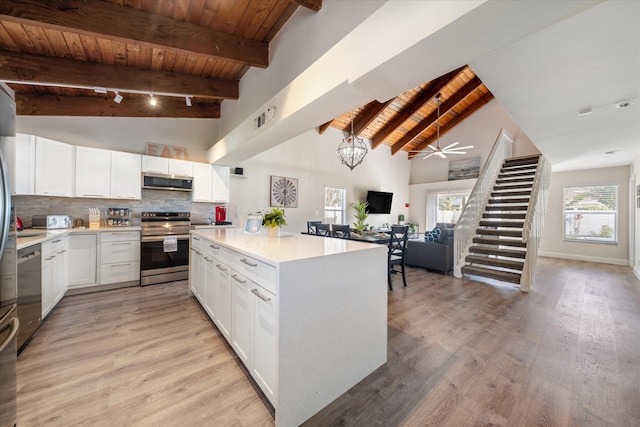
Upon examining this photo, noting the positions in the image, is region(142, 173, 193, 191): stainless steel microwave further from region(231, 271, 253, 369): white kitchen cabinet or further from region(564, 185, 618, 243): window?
region(564, 185, 618, 243): window

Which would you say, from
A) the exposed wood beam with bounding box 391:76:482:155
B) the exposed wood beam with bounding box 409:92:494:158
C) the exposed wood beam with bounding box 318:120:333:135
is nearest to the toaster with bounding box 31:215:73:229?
the exposed wood beam with bounding box 318:120:333:135

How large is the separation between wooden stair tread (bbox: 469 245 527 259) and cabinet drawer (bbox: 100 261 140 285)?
19.5 feet

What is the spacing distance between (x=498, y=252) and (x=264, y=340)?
4768 millimetres

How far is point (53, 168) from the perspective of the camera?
3.38m

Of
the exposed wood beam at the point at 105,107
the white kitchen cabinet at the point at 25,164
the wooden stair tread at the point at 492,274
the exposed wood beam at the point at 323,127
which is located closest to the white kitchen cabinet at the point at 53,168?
the white kitchen cabinet at the point at 25,164

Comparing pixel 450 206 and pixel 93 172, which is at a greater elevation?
pixel 93 172

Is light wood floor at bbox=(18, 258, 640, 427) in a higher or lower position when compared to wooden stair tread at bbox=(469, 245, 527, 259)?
lower

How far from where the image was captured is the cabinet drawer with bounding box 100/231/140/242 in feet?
11.8

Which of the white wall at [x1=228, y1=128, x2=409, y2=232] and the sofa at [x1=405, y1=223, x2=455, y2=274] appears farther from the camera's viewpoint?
the white wall at [x1=228, y1=128, x2=409, y2=232]

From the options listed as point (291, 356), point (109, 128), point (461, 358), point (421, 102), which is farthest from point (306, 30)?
point (421, 102)

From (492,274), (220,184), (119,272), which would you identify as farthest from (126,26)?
(492,274)

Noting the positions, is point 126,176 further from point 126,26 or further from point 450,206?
point 450,206

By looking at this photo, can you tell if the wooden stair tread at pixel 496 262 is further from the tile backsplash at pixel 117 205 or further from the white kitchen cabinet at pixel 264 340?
the tile backsplash at pixel 117 205

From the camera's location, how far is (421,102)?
6.82m
